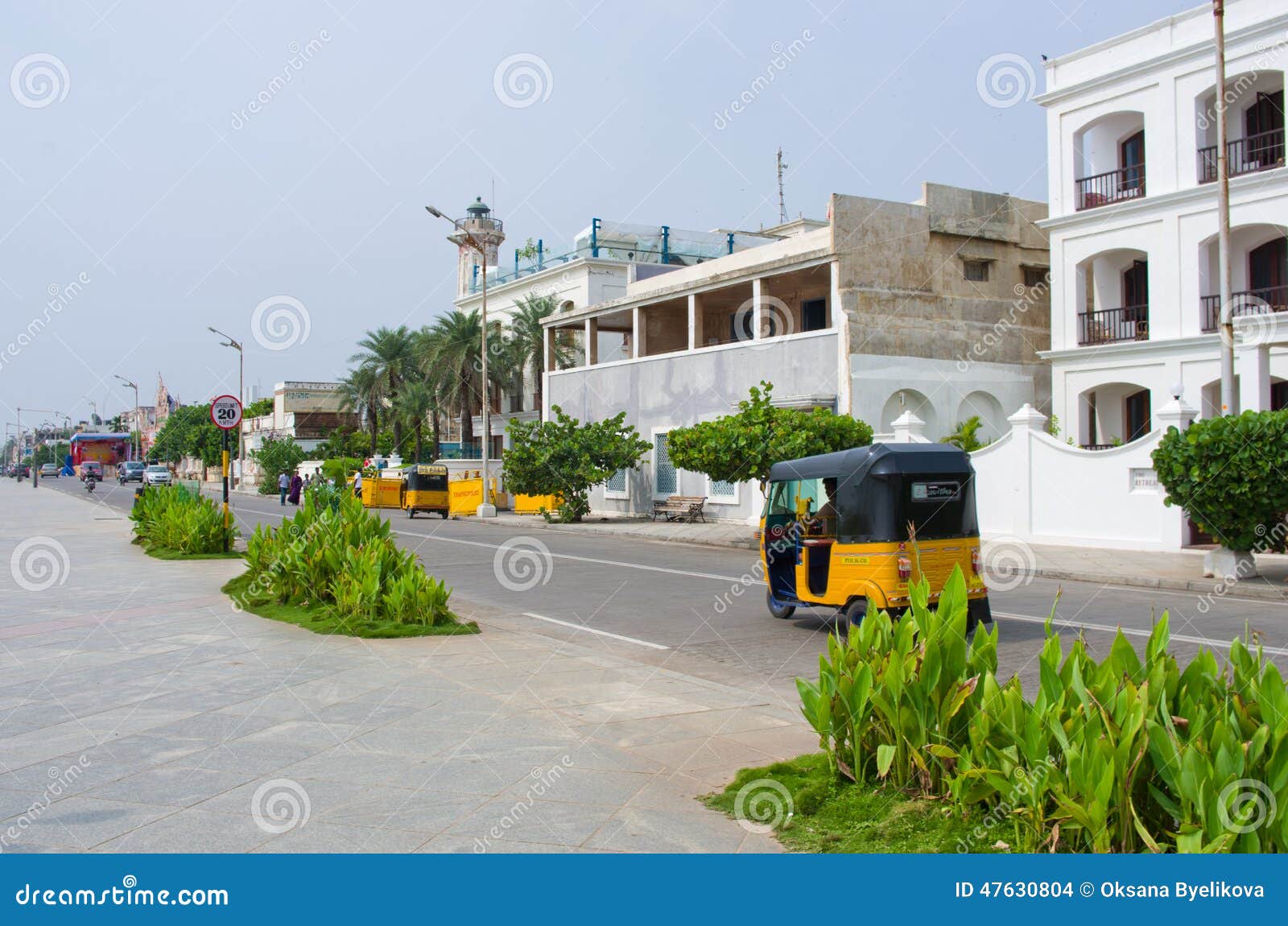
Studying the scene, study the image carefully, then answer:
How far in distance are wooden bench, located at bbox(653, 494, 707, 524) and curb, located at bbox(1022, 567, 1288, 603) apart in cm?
1612

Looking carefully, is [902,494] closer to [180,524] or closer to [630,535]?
[180,524]

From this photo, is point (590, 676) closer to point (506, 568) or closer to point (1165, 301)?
point (506, 568)

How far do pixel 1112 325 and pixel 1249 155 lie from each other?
5124 millimetres

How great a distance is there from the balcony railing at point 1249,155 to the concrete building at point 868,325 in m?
7.62

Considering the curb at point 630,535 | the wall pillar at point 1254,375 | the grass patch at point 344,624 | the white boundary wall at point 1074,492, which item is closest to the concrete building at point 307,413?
the curb at point 630,535

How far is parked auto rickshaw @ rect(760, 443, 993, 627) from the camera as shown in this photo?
10383 mm

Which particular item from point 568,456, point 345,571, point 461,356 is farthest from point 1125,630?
point 461,356

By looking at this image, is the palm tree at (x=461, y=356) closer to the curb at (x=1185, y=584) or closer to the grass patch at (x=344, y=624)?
the curb at (x=1185, y=584)

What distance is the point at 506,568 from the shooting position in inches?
762

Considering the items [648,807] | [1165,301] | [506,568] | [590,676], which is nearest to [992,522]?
[1165,301]

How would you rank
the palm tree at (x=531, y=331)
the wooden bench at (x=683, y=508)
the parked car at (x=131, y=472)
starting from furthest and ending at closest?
the parked car at (x=131, y=472) < the palm tree at (x=531, y=331) < the wooden bench at (x=683, y=508)

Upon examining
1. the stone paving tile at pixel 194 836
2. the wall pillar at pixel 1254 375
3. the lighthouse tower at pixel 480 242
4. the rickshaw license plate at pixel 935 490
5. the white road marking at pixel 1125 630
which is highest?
the lighthouse tower at pixel 480 242

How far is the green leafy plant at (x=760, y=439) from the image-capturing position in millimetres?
23531

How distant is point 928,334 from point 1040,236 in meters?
6.23
